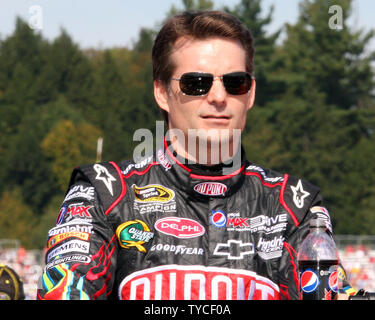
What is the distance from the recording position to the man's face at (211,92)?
3.79 m

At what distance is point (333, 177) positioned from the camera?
65.1 metres

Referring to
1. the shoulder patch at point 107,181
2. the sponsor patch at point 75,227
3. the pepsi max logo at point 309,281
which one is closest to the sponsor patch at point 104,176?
the shoulder patch at point 107,181

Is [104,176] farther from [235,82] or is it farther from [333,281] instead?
[333,281]

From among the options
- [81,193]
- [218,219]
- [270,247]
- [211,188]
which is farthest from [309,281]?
[81,193]

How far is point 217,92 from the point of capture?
378 centimetres

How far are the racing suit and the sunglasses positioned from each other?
370 mm

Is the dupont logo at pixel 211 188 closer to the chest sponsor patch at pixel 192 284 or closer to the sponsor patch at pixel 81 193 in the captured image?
the chest sponsor patch at pixel 192 284

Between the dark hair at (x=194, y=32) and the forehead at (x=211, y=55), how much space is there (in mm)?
32

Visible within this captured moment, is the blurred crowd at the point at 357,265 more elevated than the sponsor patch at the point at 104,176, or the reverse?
the sponsor patch at the point at 104,176

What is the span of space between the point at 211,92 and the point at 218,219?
59 cm

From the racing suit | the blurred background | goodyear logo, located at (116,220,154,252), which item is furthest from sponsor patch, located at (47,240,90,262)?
the blurred background

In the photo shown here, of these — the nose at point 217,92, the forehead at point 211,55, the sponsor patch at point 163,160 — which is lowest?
the sponsor patch at point 163,160

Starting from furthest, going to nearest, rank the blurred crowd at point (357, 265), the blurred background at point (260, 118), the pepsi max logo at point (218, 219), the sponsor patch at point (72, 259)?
the blurred background at point (260, 118), the blurred crowd at point (357, 265), the pepsi max logo at point (218, 219), the sponsor patch at point (72, 259)

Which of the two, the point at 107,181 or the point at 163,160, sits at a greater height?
the point at 163,160
